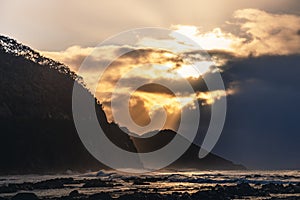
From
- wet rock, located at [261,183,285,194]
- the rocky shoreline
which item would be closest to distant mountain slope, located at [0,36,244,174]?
the rocky shoreline

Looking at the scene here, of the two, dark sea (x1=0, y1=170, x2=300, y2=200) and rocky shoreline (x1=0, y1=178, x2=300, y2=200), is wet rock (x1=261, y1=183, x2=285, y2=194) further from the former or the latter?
dark sea (x1=0, y1=170, x2=300, y2=200)

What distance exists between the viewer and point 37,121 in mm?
149250

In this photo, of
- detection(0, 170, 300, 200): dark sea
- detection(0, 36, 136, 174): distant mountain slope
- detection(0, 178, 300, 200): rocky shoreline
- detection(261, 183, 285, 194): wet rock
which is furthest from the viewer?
detection(0, 36, 136, 174): distant mountain slope

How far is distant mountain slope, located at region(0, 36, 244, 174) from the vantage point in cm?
13591

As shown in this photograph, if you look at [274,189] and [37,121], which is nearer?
[274,189]

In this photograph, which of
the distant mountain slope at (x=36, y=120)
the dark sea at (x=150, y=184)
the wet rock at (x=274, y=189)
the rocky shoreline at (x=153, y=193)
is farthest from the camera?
the distant mountain slope at (x=36, y=120)

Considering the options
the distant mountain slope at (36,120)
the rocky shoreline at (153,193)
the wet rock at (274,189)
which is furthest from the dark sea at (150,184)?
the distant mountain slope at (36,120)

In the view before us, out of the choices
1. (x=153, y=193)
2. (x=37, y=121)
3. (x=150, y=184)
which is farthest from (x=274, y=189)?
(x=37, y=121)

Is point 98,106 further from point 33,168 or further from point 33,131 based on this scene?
point 33,168

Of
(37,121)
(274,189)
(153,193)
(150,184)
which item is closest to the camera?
(153,193)

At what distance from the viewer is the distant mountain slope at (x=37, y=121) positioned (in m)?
136

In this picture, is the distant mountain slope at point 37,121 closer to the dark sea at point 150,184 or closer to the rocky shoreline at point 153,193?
the dark sea at point 150,184

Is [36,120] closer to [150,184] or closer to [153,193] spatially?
[150,184]

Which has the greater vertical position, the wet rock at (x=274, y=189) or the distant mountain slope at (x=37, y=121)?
the distant mountain slope at (x=37, y=121)
